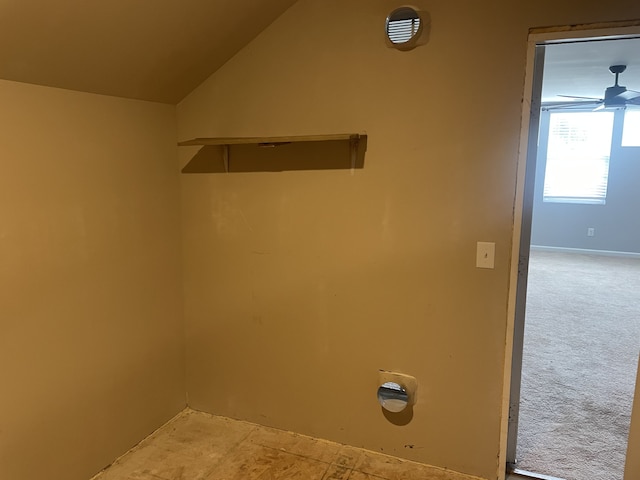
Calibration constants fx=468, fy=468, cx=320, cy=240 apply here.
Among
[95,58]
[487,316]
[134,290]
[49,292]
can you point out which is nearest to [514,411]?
[487,316]

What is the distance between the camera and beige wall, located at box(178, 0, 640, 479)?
6.29 ft

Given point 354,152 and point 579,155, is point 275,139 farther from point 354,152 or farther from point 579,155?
point 579,155

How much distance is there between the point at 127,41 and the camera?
179 centimetres

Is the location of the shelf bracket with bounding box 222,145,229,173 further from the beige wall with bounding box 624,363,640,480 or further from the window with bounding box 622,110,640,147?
the window with bounding box 622,110,640,147

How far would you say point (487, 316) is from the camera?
2029 millimetres

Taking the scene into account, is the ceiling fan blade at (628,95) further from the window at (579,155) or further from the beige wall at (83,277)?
the beige wall at (83,277)

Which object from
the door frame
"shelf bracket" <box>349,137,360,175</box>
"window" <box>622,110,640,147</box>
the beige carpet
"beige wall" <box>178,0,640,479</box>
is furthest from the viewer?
"window" <box>622,110,640,147</box>

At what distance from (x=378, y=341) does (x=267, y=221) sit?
2.63ft

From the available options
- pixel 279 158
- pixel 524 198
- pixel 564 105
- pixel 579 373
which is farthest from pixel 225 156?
pixel 564 105

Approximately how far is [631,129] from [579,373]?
16.4 feet

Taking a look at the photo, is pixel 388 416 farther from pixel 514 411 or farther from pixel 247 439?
pixel 247 439

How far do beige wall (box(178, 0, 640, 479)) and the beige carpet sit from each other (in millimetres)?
527

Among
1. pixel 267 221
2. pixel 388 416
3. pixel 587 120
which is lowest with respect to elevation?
pixel 388 416

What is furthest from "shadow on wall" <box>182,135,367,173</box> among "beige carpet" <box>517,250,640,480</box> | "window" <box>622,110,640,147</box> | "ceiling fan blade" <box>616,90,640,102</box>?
"window" <box>622,110,640,147</box>
